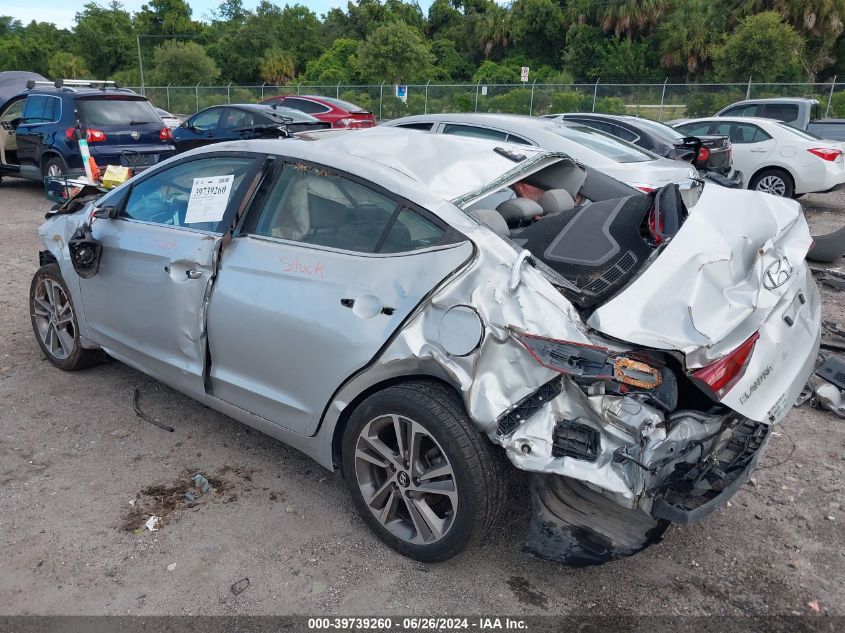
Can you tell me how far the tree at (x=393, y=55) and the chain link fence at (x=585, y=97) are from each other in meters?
4.14

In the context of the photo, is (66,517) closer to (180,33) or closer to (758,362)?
(758,362)

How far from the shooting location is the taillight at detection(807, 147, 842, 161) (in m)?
10.5

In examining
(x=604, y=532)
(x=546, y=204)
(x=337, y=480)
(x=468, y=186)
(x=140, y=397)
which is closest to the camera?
(x=604, y=532)

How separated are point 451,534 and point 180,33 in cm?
7258

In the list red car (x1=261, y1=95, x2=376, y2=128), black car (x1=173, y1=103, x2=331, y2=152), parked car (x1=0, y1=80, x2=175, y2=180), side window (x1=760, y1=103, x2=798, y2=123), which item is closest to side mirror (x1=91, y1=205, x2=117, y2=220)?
parked car (x1=0, y1=80, x2=175, y2=180)

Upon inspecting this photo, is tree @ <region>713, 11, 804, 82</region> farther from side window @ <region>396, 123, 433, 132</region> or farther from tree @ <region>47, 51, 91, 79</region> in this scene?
tree @ <region>47, 51, 91, 79</region>

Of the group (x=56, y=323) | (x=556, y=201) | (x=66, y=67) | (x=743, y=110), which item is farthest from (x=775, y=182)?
→ (x=66, y=67)

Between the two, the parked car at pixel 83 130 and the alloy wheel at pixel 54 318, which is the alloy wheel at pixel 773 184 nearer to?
the parked car at pixel 83 130

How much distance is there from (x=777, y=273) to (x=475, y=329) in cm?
124

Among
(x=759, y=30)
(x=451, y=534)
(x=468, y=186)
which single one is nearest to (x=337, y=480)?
(x=451, y=534)

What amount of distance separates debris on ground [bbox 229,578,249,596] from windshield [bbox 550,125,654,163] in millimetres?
5402

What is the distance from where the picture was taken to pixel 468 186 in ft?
10.5

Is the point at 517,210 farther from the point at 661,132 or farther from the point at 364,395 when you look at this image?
the point at 661,132

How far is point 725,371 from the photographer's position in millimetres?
2504
